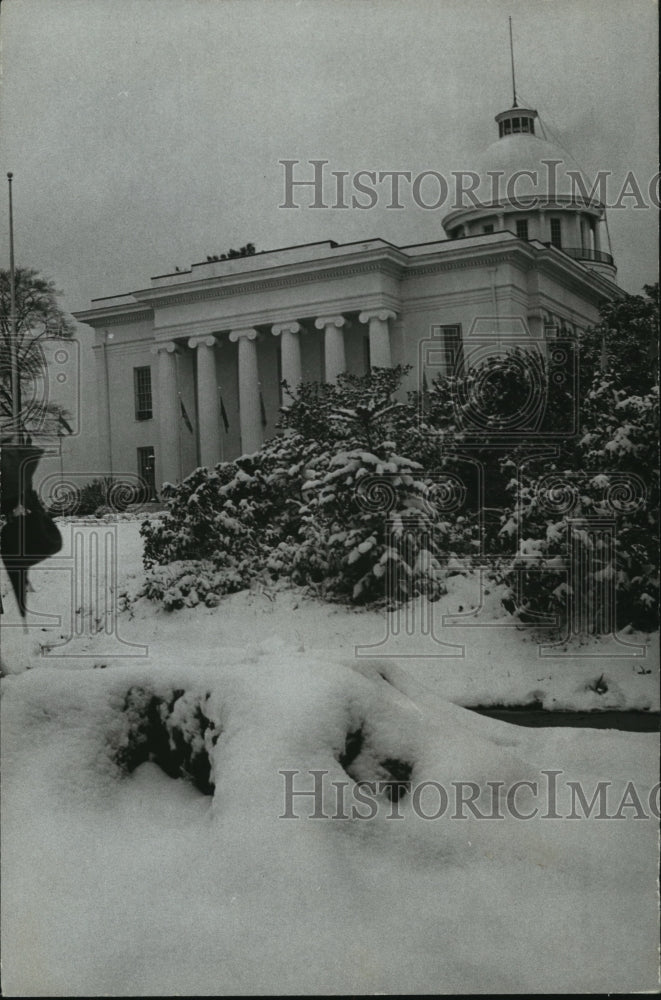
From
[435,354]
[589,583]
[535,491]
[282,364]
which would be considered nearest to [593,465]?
[535,491]

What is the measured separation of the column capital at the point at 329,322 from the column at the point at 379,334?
0.23 m

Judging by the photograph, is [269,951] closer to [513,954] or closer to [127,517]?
[513,954]

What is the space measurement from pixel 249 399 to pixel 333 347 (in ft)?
2.28

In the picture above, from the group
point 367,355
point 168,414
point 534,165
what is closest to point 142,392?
point 168,414

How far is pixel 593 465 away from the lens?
5688mm

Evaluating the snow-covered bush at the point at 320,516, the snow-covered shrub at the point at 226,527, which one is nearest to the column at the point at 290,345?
the snow-covered bush at the point at 320,516

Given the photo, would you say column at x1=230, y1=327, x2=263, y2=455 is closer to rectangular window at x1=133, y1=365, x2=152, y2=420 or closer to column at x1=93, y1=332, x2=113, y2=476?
rectangular window at x1=133, y1=365, x2=152, y2=420

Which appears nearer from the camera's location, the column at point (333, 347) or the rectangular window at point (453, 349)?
the rectangular window at point (453, 349)

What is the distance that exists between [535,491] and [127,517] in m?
2.75

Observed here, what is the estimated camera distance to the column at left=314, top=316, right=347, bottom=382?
5984 millimetres

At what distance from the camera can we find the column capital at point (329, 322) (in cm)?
608

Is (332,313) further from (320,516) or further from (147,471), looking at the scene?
(147,471)

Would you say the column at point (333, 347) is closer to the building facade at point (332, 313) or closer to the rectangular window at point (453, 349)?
the building facade at point (332, 313)

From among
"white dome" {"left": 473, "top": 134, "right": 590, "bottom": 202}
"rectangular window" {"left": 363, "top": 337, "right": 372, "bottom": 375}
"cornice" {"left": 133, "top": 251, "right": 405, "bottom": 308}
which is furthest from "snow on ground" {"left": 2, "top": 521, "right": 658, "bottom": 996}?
"white dome" {"left": 473, "top": 134, "right": 590, "bottom": 202}
